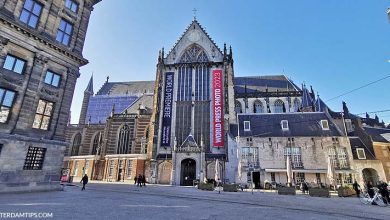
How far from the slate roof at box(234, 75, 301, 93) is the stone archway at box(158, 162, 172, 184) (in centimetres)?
2173

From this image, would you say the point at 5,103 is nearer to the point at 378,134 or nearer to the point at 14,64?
the point at 14,64

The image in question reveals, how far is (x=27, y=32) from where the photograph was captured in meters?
13.8

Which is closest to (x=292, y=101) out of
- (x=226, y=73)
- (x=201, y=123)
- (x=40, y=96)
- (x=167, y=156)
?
(x=226, y=73)

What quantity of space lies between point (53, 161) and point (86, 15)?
12719mm

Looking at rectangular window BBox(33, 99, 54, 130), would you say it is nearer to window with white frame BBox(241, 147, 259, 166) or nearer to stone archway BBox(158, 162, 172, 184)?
stone archway BBox(158, 162, 172, 184)

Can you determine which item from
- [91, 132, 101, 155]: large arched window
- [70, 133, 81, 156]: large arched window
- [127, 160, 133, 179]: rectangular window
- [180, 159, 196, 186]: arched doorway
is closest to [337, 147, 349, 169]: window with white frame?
[180, 159, 196, 186]: arched doorway

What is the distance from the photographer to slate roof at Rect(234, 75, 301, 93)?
139ft

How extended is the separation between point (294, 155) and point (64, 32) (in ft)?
91.8

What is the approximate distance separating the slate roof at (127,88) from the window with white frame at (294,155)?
1286 inches

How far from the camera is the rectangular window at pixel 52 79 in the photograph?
1523 centimetres

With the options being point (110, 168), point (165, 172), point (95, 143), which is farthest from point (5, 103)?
point (95, 143)

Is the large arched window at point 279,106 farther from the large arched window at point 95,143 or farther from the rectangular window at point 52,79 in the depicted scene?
the rectangular window at point 52,79

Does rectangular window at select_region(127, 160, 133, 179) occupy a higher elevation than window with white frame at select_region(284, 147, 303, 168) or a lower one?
lower

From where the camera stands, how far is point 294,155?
2639 centimetres
